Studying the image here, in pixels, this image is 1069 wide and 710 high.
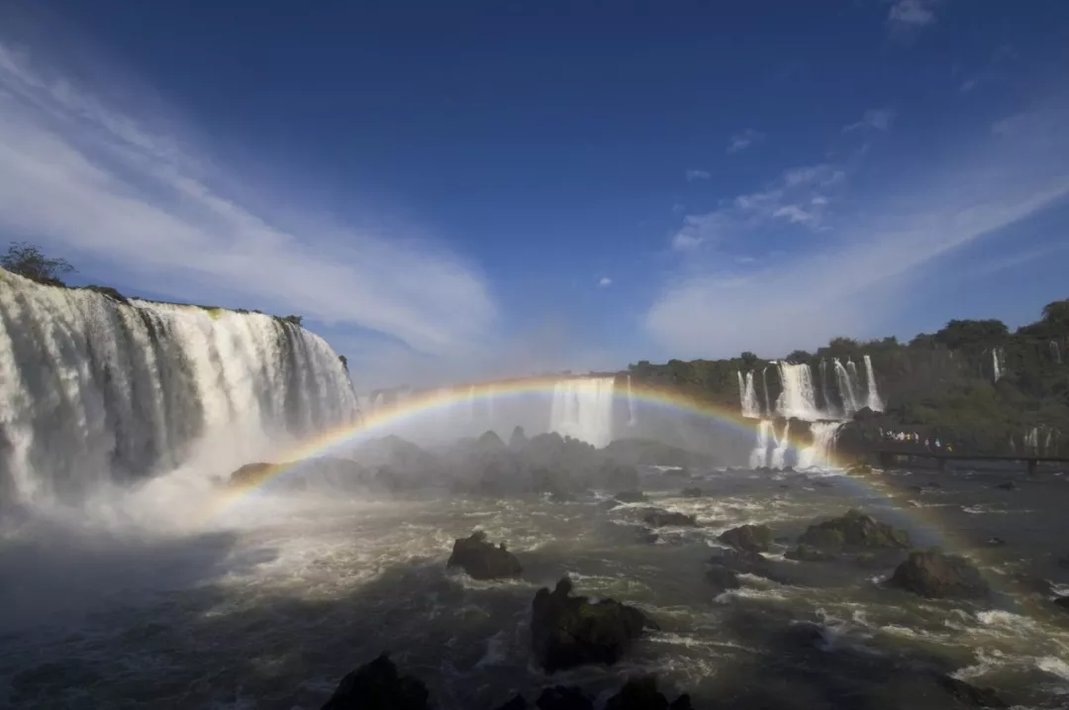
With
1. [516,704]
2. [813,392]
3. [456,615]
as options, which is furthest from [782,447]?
[516,704]

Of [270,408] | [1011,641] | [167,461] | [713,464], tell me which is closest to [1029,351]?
[713,464]

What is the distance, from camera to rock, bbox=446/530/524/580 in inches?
578

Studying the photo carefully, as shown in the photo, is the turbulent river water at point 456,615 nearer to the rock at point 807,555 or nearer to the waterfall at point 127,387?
the rock at point 807,555

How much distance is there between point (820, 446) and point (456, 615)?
114 ft

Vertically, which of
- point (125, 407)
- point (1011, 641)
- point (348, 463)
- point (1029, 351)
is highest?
point (1029, 351)

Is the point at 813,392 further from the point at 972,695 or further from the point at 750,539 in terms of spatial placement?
the point at 972,695

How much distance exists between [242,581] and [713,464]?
34.0 meters

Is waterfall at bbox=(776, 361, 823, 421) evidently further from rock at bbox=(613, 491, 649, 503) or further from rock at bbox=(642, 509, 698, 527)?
rock at bbox=(642, 509, 698, 527)

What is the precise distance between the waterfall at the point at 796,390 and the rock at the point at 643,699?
145 ft

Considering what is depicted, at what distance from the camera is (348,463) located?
1174 inches

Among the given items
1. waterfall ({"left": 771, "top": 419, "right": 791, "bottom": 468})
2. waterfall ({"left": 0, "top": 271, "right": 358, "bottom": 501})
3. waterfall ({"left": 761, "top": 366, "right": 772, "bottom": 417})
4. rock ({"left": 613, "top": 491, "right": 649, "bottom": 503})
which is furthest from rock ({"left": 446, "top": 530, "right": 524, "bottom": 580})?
waterfall ({"left": 761, "top": 366, "right": 772, "bottom": 417})

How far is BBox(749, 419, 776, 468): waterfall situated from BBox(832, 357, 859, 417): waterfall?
35.2 ft

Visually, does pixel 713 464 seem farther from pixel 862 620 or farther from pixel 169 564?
pixel 169 564

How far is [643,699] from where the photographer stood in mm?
7652
